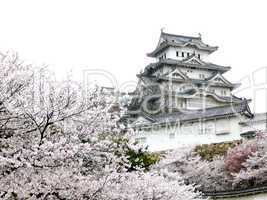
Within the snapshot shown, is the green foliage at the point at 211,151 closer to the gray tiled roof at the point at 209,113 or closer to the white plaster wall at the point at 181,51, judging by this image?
the gray tiled roof at the point at 209,113

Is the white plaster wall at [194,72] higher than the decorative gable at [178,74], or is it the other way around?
the white plaster wall at [194,72]

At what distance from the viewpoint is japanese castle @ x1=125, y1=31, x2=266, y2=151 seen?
105 ft

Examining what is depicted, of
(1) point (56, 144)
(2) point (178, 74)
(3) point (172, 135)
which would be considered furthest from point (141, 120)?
(1) point (56, 144)

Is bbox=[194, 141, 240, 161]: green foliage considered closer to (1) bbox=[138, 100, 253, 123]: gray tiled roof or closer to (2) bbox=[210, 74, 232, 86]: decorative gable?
(1) bbox=[138, 100, 253, 123]: gray tiled roof

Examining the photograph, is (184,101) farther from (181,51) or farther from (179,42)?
(179,42)

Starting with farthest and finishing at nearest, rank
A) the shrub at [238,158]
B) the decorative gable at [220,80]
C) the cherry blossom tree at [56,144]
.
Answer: the decorative gable at [220,80] < the shrub at [238,158] < the cherry blossom tree at [56,144]

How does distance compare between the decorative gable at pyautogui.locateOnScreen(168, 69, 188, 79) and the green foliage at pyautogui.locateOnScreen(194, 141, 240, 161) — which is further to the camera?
the decorative gable at pyautogui.locateOnScreen(168, 69, 188, 79)

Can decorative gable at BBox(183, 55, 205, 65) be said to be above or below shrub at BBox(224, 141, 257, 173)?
above

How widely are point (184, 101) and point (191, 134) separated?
1063 cm

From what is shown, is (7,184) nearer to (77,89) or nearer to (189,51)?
(77,89)

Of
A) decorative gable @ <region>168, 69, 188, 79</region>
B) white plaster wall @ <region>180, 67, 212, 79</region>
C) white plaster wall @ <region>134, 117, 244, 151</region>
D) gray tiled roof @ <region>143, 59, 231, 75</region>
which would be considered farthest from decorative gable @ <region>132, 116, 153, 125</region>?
white plaster wall @ <region>180, 67, 212, 79</region>

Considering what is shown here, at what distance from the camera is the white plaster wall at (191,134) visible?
31822 mm

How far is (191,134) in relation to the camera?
107 ft

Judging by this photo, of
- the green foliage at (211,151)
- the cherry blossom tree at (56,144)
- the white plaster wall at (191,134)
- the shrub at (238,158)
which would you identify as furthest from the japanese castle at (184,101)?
the cherry blossom tree at (56,144)
